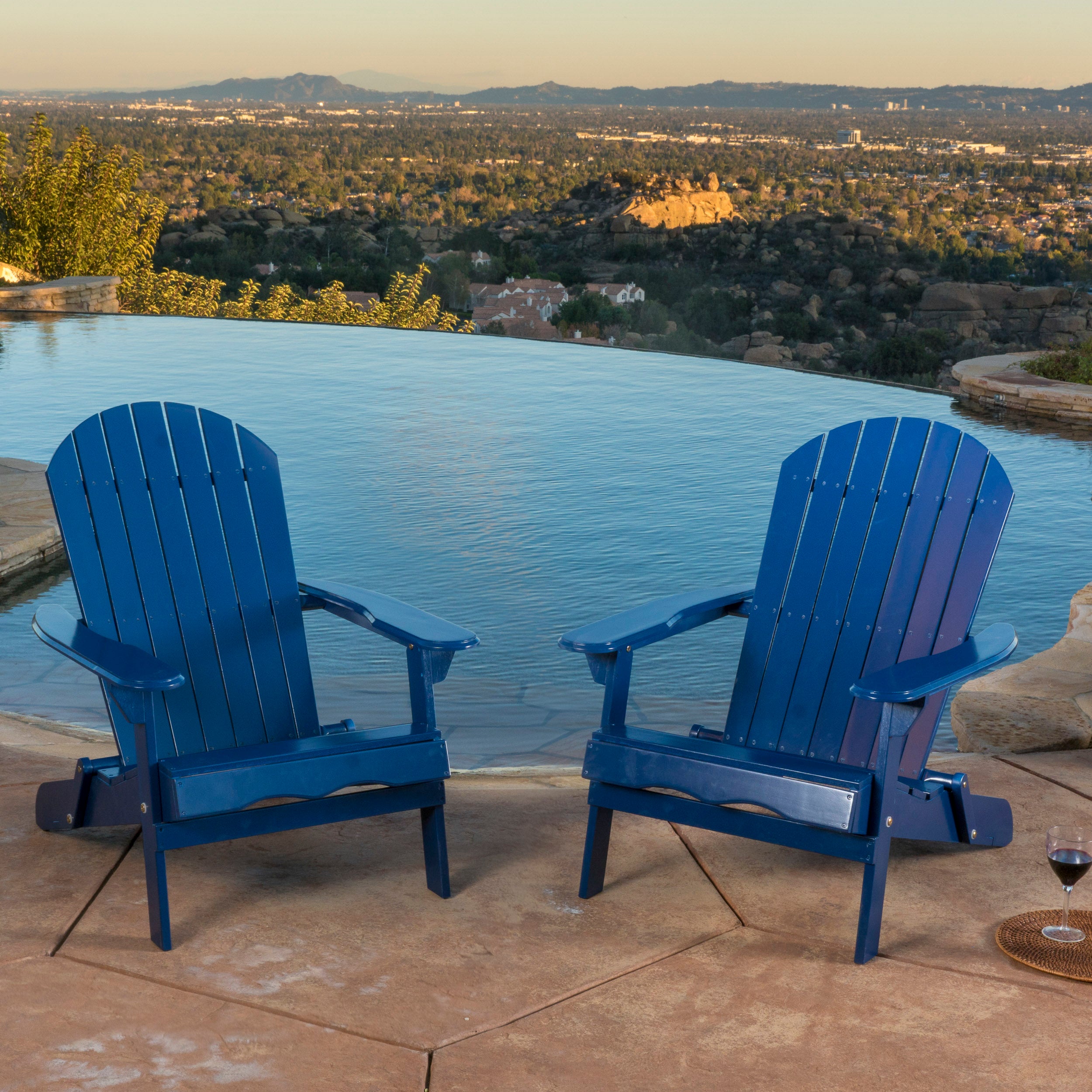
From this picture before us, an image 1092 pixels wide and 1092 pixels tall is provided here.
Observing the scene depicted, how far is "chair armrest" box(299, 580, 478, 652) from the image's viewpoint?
2438mm

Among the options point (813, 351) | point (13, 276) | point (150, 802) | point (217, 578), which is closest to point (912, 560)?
point (217, 578)

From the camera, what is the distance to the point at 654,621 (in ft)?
8.34

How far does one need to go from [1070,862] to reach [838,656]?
723 mm

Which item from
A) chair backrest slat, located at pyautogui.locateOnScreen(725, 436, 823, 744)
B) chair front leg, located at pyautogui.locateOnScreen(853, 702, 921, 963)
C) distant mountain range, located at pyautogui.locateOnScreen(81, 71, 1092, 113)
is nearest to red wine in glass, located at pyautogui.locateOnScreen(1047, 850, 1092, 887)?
chair front leg, located at pyautogui.locateOnScreen(853, 702, 921, 963)

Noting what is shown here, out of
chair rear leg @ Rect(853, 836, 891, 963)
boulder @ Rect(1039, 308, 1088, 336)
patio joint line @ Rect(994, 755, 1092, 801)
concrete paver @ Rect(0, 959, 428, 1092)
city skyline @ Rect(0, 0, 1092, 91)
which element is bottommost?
boulder @ Rect(1039, 308, 1088, 336)

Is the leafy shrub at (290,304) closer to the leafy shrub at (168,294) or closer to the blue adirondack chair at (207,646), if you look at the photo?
the leafy shrub at (168,294)

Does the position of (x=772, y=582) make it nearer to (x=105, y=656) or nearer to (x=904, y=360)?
(x=105, y=656)

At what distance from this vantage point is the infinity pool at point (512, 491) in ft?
13.8

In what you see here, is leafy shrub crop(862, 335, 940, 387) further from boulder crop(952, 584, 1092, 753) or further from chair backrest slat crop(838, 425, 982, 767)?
chair backrest slat crop(838, 425, 982, 767)

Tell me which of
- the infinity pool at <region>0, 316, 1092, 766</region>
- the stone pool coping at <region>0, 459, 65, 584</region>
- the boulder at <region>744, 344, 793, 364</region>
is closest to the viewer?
the infinity pool at <region>0, 316, 1092, 766</region>

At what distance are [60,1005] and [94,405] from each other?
22.8 ft

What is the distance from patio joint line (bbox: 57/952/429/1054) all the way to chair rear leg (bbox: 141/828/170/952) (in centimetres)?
9

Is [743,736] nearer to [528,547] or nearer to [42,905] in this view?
[42,905]

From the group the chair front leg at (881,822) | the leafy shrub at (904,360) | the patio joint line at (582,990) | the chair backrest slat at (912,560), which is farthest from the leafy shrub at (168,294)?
the chair front leg at (881,822)
